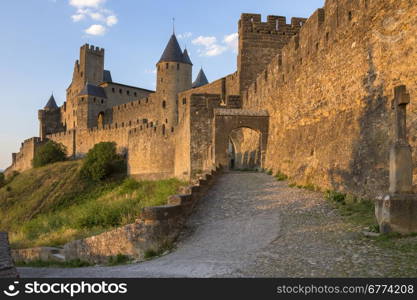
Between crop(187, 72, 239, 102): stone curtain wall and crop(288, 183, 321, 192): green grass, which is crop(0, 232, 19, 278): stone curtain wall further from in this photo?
crop(187, 72, 239, 102): stone curtain wall

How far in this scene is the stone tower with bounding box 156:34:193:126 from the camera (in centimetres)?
4241

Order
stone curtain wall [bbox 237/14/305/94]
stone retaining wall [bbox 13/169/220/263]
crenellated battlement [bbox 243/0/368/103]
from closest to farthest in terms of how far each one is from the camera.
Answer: stone retaining wall [bbox 13/169/220/263] < crenellated battlement [bbox 243/0/368/103] < stone curtain wall [bbox 237/14/305/94]

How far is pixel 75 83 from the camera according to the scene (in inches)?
2402

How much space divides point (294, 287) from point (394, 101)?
3.99 metres

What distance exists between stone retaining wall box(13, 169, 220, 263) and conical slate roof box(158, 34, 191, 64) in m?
34.2

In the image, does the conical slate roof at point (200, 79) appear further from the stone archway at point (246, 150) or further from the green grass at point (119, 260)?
the green grass at point (119, 260)

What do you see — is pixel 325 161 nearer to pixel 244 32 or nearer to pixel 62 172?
pixel 244 32

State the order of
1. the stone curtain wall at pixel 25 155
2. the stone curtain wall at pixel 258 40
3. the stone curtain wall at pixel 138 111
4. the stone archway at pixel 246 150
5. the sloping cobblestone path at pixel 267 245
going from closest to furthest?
the sloping cobblestone path at pixel 267 245 → the stone archway at pixel 246 150 → the stone curtain wall at pixel 258 40 → the stone curtain wall at pixel 138 111 → the stone curtain wall at pixel 25 155

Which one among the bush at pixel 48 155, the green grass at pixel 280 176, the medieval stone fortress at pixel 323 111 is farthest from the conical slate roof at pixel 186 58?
the green grass at pixel 280 176

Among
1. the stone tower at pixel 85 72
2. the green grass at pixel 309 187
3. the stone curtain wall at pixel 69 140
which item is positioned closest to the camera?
the green grass at pixel 309 187

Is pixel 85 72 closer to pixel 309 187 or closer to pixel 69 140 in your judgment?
pixel 69 140

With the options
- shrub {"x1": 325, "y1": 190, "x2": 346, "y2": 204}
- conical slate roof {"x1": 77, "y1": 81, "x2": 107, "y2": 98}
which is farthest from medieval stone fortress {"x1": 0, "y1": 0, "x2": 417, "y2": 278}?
conical slate roof {"x1": 77, "y1": 81, "x2": 107, "y2": 98}

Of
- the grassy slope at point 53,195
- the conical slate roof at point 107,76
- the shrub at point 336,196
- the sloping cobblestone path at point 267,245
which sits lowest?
the grassy slope at point 53,195

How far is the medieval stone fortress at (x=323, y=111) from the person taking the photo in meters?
8.27
